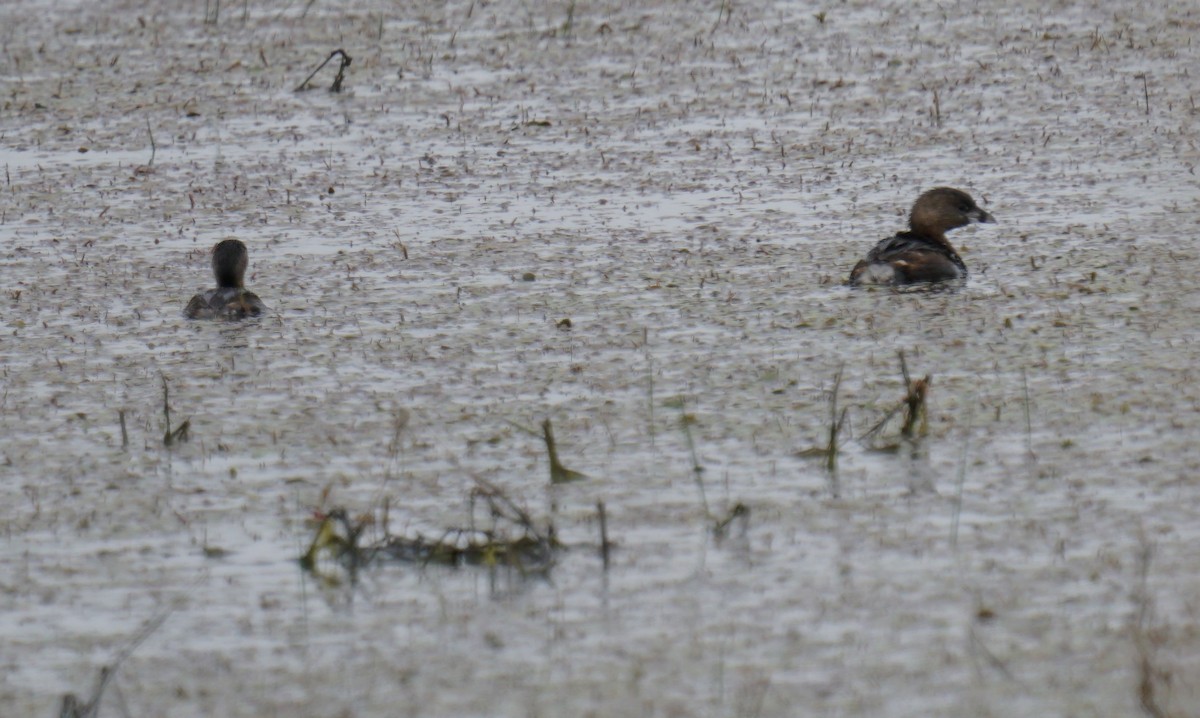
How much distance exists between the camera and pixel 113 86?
1144 cm

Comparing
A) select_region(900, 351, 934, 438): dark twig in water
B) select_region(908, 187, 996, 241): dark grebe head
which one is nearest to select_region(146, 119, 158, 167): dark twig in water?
select_region(908, 187, 996, 241): dark grebe head

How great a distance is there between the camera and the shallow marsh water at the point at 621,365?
395cm

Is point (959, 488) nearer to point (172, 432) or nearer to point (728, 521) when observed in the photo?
point (728, 521)

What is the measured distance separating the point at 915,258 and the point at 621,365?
147 cm

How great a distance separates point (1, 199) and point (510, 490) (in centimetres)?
492

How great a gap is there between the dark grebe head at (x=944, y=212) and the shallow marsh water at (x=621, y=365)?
133 mm

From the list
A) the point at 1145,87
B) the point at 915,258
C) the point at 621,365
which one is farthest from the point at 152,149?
the point at 1145,87

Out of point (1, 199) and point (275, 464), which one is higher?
point (1, 199)

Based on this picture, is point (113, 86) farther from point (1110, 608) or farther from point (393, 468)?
point (1110, 608)

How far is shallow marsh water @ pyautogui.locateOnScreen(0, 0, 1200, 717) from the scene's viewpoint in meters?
3.95

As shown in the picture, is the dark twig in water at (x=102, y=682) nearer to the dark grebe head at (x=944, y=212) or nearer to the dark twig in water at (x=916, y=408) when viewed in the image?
the dark twig in water at (x=916, y=408)

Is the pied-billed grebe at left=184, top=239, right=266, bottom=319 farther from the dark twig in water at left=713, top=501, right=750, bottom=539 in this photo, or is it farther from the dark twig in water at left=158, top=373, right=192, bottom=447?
the dark twig in water at left=713, top=501, right=750, bottom=539

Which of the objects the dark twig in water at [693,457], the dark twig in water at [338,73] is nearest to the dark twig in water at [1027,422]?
the dark twig in water at [693,457]

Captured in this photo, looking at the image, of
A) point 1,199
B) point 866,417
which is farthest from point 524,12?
point 866,417
